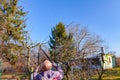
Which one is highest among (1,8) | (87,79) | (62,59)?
(1,8)

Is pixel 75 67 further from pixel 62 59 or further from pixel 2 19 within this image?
pixel 2 19

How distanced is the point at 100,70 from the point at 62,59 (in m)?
5.32

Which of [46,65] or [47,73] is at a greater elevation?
[46,65]

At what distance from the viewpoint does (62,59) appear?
13.7 metres

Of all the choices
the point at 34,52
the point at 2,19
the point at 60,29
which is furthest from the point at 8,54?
the point at 60,29

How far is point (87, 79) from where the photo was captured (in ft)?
50.4

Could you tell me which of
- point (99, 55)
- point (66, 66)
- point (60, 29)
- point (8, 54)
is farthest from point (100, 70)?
point (60, 29)

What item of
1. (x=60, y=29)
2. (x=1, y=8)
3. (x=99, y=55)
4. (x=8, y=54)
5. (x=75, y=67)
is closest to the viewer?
(x=75, y=67)

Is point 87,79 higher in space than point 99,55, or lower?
lower

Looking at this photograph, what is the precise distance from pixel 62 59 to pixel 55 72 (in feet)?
32.0

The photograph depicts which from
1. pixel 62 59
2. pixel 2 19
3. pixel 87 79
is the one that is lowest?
pixel 87 79

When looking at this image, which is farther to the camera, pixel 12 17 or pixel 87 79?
pixel 12 17

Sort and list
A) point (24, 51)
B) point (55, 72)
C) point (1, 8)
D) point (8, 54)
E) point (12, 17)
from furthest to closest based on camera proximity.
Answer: point (12, 17) → point (1, 8) → point (8, 54) → point (24, 51) → point (55, 72)

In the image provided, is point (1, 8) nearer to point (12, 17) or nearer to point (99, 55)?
point (12, 17)
